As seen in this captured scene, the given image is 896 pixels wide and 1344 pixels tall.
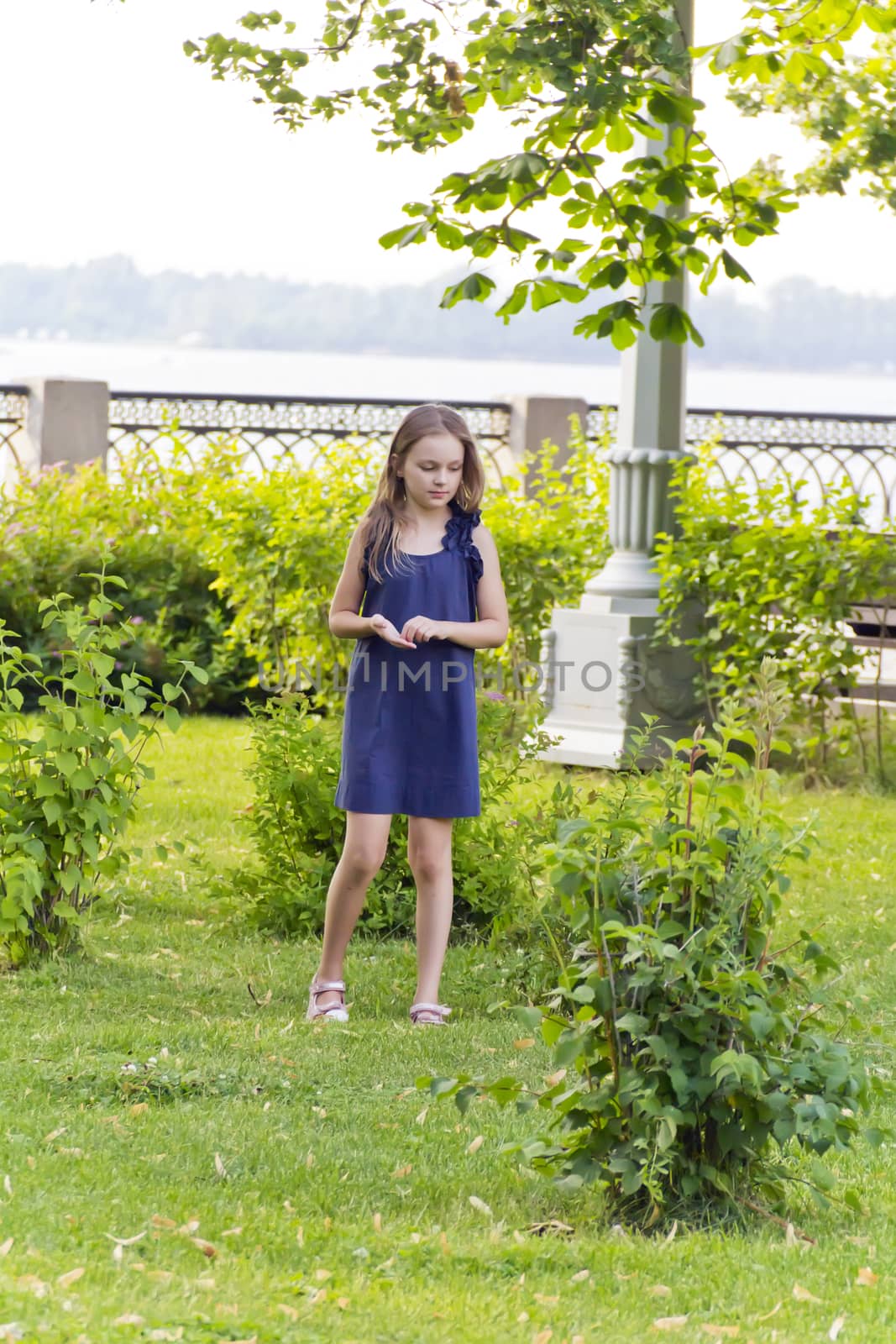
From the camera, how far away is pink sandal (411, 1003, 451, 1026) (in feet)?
14.0

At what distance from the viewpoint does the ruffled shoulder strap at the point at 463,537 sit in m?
4.33

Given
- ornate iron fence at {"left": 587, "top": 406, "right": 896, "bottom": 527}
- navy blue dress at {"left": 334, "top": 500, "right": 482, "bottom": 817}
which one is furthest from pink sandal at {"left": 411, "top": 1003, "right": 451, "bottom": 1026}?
ornate iron fence at {"left": 587, "top": 406, "right": 896, "bottom": 527}

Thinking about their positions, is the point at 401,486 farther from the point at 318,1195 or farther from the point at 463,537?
the point at 318,1195

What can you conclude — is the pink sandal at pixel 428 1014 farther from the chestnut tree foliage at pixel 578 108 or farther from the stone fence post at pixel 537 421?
the stone fence post at pixel 537 421

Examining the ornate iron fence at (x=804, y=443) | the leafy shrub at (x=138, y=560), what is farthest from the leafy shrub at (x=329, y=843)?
the ornate iron fence at (x=804, y=443)

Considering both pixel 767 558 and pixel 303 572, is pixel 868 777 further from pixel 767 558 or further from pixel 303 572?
pixel 303 572

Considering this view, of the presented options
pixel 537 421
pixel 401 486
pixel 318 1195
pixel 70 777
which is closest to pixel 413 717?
pixel 401 486

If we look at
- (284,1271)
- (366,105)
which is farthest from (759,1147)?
(366,105)

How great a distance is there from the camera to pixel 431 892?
427 centimetres

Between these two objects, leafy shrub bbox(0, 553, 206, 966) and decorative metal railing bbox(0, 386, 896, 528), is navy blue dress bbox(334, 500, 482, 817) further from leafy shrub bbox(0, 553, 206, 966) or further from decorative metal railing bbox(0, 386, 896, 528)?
decorative metal railing bbox(0, 386, 896, 528)

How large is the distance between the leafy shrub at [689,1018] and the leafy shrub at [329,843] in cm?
207

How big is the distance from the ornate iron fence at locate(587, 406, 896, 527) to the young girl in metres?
8.59

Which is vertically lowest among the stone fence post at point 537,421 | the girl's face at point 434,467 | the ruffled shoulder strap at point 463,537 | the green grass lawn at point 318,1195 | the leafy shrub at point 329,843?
the green grass lawn at point 318,1195

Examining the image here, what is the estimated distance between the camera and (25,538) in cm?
923
